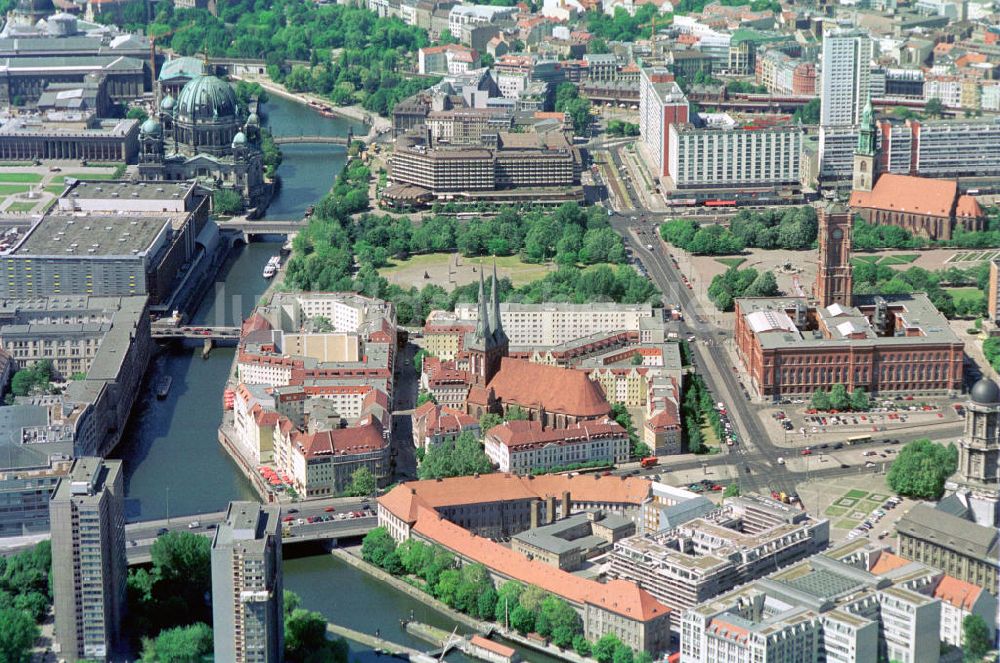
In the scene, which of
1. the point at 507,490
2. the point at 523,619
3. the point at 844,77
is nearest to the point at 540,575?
the point at 523,619

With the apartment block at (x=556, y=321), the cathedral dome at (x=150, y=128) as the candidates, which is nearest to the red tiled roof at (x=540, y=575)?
the apartment block at (x=556, y=321)

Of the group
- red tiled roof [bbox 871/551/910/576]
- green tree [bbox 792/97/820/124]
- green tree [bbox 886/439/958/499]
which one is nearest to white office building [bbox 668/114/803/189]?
green tree [bbox 792/97/820/124]

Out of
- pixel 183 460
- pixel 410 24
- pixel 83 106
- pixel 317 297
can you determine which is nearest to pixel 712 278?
pixel 317 297

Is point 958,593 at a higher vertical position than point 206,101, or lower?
lower

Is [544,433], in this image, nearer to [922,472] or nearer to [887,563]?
[922,472]

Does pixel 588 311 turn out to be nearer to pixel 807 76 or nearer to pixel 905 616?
pixel 905 616

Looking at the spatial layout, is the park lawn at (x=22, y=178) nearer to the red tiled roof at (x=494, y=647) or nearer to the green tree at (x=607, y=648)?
the red tiled roof at (x=494, y=647)

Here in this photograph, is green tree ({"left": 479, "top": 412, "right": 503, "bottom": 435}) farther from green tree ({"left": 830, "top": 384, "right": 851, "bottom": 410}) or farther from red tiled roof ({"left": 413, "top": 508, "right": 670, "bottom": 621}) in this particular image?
green tree ({"left": 830, "top": 384, "right": 851, "bottom": 410})
